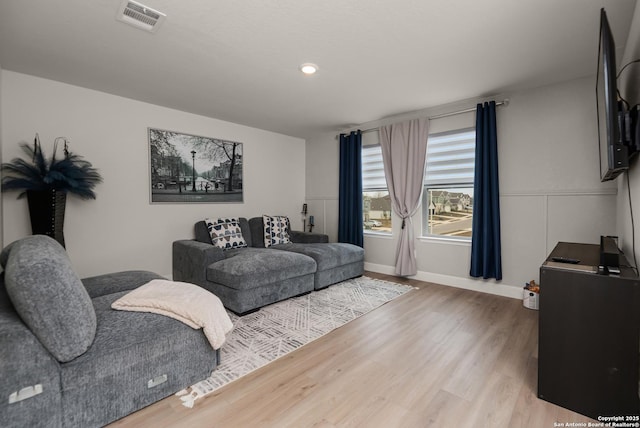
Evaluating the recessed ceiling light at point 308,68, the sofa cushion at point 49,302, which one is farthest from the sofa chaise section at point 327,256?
the sofa cushion at point 49,302

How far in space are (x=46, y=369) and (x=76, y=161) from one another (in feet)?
8.21

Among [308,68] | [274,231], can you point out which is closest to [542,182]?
[308,68]

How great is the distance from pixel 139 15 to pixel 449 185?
3636mm

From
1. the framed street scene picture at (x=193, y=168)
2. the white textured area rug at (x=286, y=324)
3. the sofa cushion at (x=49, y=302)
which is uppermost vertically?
the framed street scene picture at (x=193, y=168)

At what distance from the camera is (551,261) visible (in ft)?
5.94

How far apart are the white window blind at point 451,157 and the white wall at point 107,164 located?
3.03 metres

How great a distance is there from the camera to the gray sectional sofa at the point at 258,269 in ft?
9.28

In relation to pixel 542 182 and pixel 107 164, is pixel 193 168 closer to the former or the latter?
pixel 107 164

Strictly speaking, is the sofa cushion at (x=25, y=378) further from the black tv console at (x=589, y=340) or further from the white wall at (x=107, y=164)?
the black tv console at (x=589, y=340)

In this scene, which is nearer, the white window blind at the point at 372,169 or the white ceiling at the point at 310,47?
the white ceiling at the point at 310,47

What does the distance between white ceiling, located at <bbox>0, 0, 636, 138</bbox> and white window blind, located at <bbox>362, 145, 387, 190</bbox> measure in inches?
47.5

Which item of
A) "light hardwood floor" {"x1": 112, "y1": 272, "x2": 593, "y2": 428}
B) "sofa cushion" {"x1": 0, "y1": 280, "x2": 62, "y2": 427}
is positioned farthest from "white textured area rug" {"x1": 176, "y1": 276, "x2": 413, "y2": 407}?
"sofa cushion" {"x1": 0, "y1": 280, "x2": 62, "y2": 427}

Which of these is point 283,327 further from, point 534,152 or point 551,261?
point 534,152

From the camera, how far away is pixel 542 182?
3.14 m
